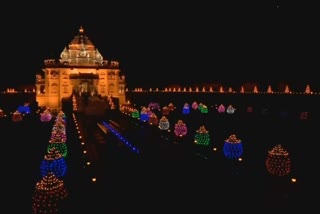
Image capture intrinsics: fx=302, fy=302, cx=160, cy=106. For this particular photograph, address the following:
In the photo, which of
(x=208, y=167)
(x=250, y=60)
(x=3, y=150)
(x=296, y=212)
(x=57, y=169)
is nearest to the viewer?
(x=296, y=212)

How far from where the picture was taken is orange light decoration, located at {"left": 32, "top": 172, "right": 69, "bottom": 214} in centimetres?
625

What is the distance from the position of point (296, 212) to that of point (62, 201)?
561cm

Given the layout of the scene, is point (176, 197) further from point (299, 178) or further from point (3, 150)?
point (3, 150)

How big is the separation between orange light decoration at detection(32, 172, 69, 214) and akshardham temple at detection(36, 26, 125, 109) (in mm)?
35390

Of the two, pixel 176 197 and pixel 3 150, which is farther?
pixel 3 150

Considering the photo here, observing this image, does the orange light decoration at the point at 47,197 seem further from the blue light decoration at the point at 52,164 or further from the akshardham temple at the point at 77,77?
the akshardham temple at the point at 77,77

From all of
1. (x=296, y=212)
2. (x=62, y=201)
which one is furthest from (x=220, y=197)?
(x=62, y=201)

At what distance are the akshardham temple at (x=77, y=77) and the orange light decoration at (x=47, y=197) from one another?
116 ft

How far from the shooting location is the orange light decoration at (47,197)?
6246mm

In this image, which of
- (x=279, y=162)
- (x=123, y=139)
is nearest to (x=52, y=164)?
(x=279, y=162)

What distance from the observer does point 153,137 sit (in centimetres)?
1752

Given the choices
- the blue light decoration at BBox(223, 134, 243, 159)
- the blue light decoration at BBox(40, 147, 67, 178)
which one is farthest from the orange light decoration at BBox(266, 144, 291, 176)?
the blue light decoration at BBox(40, 147, 67, 178)

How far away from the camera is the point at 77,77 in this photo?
41875mm

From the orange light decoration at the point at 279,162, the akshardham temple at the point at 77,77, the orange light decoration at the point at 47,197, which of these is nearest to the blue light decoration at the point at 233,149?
the orange light decoration at the point at 279,162
